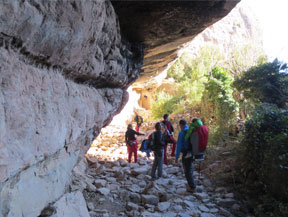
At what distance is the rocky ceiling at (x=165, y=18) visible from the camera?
326 cm

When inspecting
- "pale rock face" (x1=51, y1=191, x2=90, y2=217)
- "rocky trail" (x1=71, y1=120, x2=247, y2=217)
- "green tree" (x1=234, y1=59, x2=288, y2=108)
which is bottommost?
"rocky trail" (x1=71, y1=120, x2=247, y2=217)

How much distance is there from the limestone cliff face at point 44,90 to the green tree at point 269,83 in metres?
6.60

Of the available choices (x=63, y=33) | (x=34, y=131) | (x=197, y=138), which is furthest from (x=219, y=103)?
(x=34, y=131)

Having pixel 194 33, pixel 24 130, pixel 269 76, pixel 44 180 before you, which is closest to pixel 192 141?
pixel 194 33

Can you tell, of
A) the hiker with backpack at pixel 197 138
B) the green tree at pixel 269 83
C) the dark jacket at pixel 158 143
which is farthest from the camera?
the green tree at pixel 269 83

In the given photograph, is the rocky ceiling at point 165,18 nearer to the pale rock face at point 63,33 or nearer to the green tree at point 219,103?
the pale rock face at point 63,33

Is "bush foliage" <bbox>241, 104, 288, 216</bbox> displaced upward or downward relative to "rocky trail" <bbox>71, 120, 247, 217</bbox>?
upward

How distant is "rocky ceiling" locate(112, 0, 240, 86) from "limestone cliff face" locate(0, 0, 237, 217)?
0.34 metres

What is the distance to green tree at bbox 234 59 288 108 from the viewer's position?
24.9 feet

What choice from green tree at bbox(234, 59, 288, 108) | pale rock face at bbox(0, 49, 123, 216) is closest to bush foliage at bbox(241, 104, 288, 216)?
green tree at bbox(234, 59, 288, 108)

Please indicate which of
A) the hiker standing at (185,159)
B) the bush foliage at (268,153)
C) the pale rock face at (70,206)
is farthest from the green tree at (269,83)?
the pale rock face at (70,206)

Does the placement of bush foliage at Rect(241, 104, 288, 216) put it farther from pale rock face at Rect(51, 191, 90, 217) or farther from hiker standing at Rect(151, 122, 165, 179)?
pale rock face at Rect(51, 191, 90, 217)

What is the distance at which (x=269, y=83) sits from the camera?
7727 millimetres

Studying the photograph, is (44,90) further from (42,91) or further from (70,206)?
(70,206)
